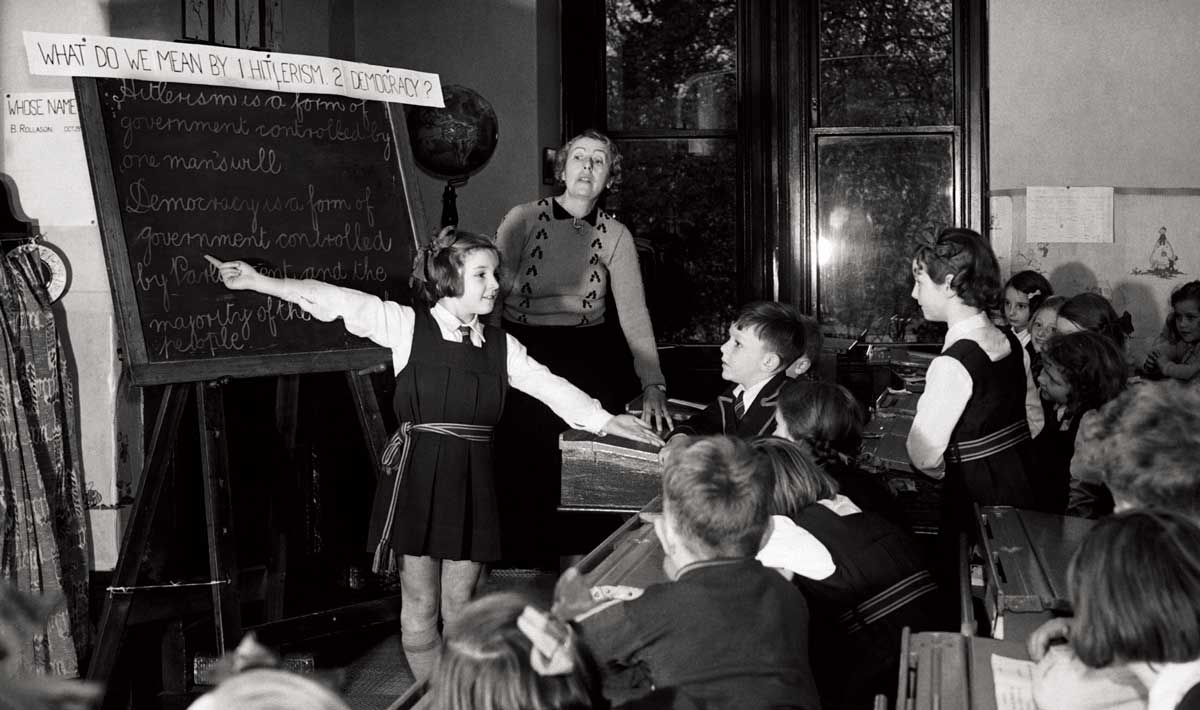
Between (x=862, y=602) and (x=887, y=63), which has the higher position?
(x=887, y=63)

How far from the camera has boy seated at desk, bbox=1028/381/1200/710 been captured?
5.41 ft

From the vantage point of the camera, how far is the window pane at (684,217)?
6664 mm

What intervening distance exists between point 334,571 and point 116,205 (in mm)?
1756

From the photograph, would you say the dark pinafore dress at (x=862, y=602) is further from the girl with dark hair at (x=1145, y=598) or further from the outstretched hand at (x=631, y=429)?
the girl with dark hair at (x=1145, y=598)

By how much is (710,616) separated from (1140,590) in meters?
0.58

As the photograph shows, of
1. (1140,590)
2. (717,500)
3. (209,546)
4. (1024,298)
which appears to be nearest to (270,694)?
(1140,590)

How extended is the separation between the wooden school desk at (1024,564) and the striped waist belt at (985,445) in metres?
0.48

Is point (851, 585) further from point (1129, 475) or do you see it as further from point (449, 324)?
point (449, 324)

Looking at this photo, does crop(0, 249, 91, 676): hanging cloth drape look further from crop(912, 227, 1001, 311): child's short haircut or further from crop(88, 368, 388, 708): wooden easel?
crop(912, 227, 1001, 311): child's short haircut

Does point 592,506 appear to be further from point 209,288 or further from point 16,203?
point 16,203

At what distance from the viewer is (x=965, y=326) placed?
11.1 ft

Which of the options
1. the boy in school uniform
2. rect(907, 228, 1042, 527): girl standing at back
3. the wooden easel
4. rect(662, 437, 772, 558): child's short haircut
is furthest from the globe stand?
rect(662, 437, 772, 558): child's short haircut

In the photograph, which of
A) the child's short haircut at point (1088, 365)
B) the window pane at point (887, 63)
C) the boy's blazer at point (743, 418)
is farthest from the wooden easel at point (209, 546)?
the window pane at point (887, 63)

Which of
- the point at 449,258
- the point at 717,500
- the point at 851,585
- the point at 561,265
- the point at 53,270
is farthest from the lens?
the point at 561,265
